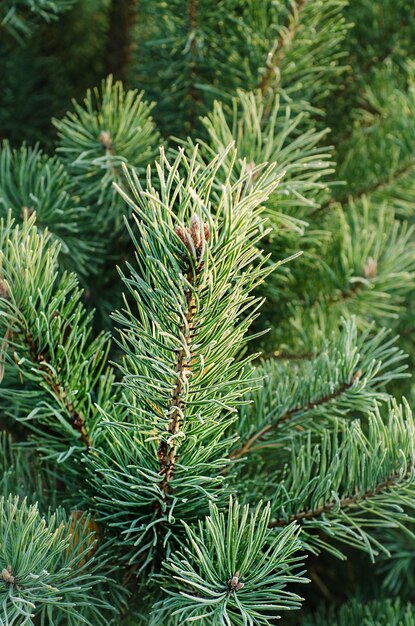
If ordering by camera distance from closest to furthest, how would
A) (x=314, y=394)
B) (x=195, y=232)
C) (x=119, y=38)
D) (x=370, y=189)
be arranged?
(x=195, y=232) < (x=314, y=394) < (x=370, y=189) < (x=119, y=38)

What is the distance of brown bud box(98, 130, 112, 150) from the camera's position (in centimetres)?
45

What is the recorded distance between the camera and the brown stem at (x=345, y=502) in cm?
36

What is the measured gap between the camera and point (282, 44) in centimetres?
49

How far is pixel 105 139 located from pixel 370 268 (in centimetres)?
20

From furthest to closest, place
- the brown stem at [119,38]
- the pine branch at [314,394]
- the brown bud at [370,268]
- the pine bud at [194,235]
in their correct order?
the brown stem at [119,38]
the brown bud at [370,268]
the pine branch at [314,394]
the pine bud at [194,235]

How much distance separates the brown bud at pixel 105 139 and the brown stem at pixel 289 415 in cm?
20

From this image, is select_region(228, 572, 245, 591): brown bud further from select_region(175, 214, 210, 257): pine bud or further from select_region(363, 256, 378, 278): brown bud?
select_region(363, 256, 378, 278): brown bud

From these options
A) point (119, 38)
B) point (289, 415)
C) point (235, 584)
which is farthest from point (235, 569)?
point (119, 38)

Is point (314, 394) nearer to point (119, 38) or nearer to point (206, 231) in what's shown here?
point (206, 231)

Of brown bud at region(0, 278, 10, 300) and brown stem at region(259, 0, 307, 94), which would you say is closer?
brown bud at region(0, 278, 10, 300)

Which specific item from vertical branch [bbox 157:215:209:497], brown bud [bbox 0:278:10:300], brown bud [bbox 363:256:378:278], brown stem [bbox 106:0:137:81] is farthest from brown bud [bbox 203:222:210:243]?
brown stem [bbox 106:0:137:81]

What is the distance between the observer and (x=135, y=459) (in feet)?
1.12

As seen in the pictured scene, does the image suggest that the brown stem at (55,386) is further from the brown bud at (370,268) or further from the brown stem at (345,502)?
the brown bud at (370,268)

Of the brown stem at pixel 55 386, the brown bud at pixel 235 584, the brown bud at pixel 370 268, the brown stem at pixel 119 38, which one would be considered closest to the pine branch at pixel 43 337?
the brown stem at pixel 55 386
